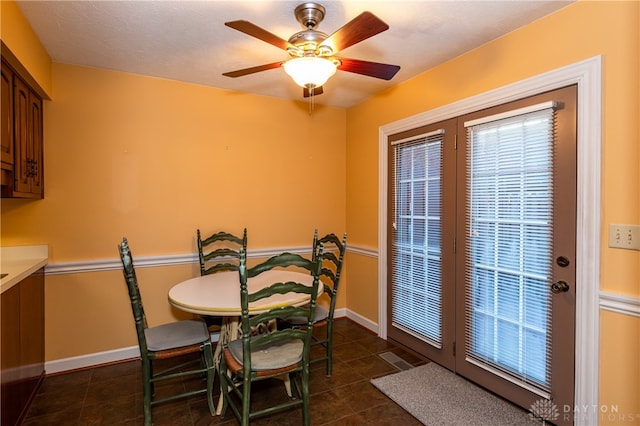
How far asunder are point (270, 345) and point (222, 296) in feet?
1.44

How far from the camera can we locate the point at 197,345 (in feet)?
6.95

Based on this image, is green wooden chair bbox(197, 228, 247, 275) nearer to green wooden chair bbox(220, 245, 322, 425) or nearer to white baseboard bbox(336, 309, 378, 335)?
green wooden chair bbox(220, 245, 322, 425)

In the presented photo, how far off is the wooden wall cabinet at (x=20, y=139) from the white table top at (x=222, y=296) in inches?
47.4

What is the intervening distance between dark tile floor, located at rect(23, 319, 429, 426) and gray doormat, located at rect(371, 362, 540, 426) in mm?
90

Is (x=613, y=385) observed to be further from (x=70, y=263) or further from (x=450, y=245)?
(x=70, y=263)

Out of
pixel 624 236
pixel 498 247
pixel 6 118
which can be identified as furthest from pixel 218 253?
pixel 624 236

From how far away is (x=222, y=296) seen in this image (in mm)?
2146

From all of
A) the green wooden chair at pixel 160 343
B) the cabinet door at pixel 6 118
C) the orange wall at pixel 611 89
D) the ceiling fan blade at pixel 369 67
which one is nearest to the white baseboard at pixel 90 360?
the green wooden chair at pixel 160 343

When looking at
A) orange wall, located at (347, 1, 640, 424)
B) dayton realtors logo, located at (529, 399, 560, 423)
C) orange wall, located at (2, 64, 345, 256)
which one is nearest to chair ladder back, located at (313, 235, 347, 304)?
orange wall, located at (2, 64, 345, 256)

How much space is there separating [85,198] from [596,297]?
3602 millimetres

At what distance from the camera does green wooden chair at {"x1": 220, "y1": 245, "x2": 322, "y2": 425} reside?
5.67 ft

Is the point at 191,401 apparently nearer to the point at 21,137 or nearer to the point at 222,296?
the point at 222,296

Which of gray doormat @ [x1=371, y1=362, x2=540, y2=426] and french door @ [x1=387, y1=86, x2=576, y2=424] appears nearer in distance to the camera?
french door @ [x1=387, y1=86, x2=576, y2=424]

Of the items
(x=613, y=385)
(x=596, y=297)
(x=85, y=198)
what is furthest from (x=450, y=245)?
(x=85, y=198)
